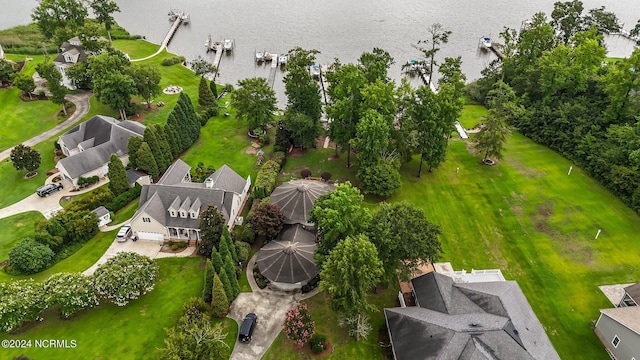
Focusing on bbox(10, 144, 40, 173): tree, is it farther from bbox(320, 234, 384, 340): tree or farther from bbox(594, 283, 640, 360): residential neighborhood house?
bbox(594, 283, 640, 360): residential neighborhood house

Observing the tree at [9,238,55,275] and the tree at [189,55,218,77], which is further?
the tree at [189,55,218,77]

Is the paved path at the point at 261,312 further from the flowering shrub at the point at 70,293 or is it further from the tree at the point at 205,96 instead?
the tree at the point at 205,96

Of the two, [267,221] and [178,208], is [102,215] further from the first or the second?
[267,221]

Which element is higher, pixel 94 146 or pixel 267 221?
pixel 267 221

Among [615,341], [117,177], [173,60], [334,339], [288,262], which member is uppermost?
[173,60]

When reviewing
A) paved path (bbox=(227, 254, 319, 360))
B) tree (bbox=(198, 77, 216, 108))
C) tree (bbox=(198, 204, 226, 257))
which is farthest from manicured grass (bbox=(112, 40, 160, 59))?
paved path (bbox=(227, 254, 319, 360))

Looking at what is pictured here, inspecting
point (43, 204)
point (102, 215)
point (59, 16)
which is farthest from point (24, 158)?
point (59, 16)

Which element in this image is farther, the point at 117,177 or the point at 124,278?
the point at 117,177
